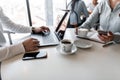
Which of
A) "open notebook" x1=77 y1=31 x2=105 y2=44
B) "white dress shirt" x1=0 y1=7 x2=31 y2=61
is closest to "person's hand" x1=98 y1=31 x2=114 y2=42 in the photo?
"open notebook" x1=77 y1=31 x2=105 y2=44

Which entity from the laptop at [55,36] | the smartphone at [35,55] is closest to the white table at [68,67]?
the smartphone at [35,55]

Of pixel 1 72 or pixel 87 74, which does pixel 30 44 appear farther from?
pixel 87 74

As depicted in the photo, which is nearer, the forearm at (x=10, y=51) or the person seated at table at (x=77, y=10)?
the forearm at (x=10, y=51)

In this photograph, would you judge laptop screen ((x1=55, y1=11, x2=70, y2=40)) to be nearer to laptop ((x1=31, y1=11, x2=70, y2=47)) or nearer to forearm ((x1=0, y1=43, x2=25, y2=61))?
laptop ((x1=31, y1=11, x2=70, y2=47))

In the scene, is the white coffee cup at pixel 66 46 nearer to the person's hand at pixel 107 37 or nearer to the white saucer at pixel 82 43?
the white saucer at pixel 82 43

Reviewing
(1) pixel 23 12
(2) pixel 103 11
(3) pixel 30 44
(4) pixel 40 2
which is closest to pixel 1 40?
(3) pixel 30 44

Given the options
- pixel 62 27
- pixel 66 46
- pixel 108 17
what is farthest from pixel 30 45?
pixel 108 17

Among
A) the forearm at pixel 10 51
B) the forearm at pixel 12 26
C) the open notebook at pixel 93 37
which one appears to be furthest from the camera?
the forearm at pixel 12 26

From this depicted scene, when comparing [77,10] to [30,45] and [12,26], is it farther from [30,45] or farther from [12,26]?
[30,45]

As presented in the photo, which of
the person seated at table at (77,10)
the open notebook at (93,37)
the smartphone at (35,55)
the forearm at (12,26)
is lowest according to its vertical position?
the smartphone at (35,55)

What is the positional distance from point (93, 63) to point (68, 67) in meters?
0.18

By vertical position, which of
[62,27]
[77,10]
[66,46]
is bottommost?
[66,46]

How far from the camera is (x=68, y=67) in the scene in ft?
3.05

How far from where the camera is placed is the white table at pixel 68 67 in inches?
33.4
